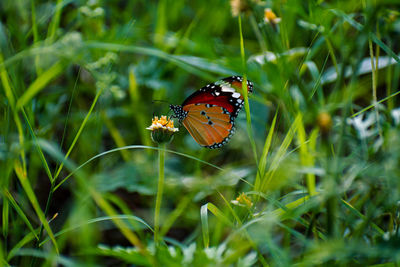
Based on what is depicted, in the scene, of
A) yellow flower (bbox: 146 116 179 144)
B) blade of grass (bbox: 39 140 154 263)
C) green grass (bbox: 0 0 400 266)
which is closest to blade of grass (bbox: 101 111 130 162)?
green grass (bbox: 0 0 400 266)

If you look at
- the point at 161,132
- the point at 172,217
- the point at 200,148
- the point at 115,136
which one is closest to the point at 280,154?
the point at 161,132

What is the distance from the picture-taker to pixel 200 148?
190cm

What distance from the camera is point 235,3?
3.64 ft

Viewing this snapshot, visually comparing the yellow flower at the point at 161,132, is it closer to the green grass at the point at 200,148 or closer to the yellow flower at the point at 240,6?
the green grass at the point at 200,148

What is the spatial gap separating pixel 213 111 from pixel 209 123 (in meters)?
0.06

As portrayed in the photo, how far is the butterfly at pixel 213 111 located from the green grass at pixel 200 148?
0.09 m

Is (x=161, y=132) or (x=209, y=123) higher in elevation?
(x=161, y=132)

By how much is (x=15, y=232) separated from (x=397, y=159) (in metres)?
1.13

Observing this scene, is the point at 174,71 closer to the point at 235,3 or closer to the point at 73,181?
the point at 73,181

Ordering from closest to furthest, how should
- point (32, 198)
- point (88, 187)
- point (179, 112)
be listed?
point (88, 187) → point (32, 198) → point (179, 112)

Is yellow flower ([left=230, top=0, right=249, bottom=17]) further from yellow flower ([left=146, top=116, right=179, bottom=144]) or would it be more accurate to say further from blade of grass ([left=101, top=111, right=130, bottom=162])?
blade of grass ([left=101, top=111, right=130, bottom=162])

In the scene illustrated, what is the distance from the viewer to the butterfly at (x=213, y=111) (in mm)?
1684

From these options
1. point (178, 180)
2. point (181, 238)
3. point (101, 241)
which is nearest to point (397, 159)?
point (178, 180)

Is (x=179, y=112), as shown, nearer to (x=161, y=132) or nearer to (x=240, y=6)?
(x=161, y=132)
